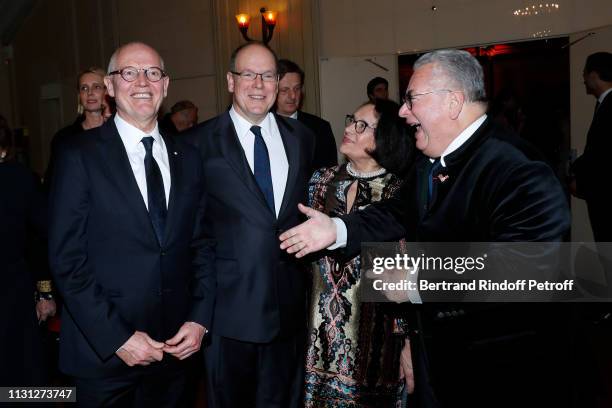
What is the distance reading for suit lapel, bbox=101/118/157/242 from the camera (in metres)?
2.01

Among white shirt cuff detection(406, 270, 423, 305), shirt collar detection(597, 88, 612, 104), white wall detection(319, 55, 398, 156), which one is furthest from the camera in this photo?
white wall detection(319, 55, 398, 156)

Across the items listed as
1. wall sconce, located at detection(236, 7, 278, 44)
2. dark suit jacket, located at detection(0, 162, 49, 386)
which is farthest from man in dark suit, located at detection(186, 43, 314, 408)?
wall sconce, located at detection(236, 7, 278, 44)

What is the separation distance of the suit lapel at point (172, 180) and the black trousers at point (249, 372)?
1.98 ft

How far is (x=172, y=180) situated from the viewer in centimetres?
215

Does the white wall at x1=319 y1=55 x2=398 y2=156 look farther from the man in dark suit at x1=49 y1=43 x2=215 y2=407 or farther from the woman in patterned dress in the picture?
the man in dark suit at x1=49 y1=43 x2=215 y2=407

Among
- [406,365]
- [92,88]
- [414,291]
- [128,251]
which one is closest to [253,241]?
[128,251]


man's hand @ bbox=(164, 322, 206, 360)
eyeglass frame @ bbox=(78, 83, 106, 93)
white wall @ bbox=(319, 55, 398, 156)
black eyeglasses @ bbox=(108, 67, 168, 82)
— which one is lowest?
man's hand @ bbox=(164, 322, 206, 360)

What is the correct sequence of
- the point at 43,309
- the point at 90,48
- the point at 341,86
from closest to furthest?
the point at 43,309, the point at 341,86, the point at 90,48

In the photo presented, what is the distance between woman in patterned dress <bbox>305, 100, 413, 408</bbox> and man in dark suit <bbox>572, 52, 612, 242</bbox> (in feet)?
8.70

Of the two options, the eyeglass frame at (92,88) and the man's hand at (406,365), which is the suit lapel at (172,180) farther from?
the eyeglass frame at (92,88)

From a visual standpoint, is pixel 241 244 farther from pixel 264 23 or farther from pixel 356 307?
pixel 264 23

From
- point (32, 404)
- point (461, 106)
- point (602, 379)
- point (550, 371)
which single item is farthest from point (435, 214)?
point (602, 379)

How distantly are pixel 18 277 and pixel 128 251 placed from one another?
2.61ft

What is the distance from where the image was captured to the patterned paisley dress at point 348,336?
250 centimetres
